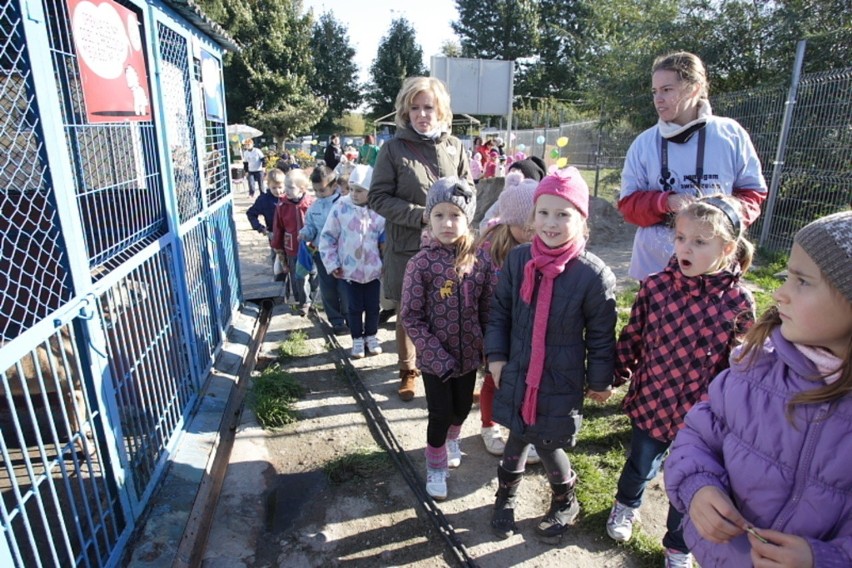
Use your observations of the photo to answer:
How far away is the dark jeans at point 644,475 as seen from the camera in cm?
216

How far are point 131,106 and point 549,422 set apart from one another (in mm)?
2593

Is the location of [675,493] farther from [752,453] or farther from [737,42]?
[737,42]

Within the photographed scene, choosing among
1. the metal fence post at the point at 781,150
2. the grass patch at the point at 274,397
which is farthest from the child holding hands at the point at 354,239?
the metal fence post at the point at 781,150

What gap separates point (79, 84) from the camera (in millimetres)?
2350

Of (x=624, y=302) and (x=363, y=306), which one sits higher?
(x=363, y=306)

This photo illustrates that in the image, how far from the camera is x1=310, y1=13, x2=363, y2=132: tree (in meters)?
40.4

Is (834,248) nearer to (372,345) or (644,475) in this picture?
(644,475)

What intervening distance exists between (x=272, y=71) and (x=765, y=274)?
98.0ft

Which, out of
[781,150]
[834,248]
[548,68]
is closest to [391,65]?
[548,68]

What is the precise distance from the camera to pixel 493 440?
3170 mm

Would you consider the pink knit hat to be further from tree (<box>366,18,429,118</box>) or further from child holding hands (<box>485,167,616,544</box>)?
tree (<box>366,18,429,118</box>)

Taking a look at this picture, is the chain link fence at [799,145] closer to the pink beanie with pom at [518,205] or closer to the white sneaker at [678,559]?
the pink beanie with pom at [518,205]

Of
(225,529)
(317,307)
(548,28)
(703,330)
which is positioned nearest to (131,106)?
(225,529)

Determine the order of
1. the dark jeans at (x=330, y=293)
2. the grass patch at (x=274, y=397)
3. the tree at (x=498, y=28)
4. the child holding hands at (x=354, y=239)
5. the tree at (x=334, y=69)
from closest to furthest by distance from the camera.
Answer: the grass patch at (x=274, y=397) → the child holding hands at (x=354, y=239) → the dark jeans at (x=330, y=293) → the tree at (x=334, y=69) → the tree at (x=498, y=28)
